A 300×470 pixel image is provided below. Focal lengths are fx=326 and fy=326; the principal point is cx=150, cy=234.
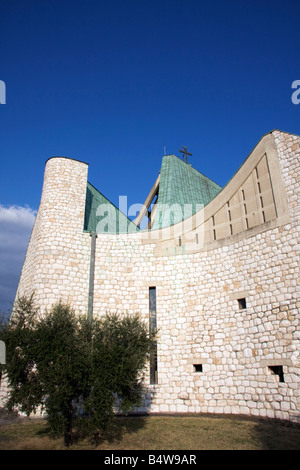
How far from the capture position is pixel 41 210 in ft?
51.0

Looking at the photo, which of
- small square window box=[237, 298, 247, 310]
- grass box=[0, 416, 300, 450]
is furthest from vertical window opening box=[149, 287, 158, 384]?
small square window box=[237, 298, 247, 310]

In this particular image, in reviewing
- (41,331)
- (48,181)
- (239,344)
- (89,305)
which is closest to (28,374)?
(41,331)

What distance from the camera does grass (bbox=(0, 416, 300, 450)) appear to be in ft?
26.1

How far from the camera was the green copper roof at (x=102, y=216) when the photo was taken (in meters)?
17.2

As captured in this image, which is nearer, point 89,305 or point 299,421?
point 299,421

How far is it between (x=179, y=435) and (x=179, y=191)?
14.2 meters

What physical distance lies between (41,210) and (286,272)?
436 inches

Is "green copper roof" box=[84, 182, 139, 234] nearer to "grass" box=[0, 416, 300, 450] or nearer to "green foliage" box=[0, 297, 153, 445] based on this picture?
"green foliage" box=[0, 297, 153, 445]

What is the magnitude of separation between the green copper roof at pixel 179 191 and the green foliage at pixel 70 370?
990cm

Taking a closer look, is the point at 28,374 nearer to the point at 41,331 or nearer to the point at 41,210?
the point at 41,331

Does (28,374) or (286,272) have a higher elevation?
(286,272)

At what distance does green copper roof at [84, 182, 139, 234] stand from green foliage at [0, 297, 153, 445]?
813 centimetres

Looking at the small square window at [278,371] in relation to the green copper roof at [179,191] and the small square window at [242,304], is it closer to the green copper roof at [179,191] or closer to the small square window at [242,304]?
the small square window at [242,304]

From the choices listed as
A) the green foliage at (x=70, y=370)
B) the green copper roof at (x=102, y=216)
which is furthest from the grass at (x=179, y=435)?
the green copper roof at (x=102, y=216)
